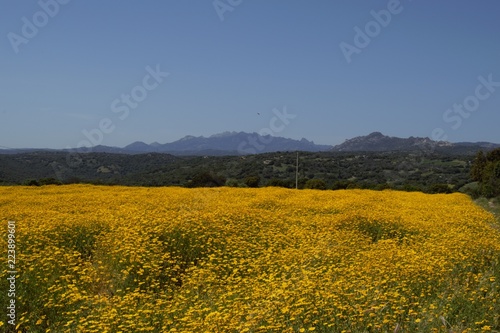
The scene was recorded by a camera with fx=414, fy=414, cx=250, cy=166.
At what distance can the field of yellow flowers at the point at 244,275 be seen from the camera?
5828 mm

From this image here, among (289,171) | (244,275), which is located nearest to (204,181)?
(289,171)

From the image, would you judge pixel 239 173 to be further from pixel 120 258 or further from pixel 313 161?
pixel 120 258

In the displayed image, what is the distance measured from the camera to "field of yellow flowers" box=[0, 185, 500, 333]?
583cm

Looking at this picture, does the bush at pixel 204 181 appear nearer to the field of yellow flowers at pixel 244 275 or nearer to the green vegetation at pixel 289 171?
the green vegetation at pixel 289 171

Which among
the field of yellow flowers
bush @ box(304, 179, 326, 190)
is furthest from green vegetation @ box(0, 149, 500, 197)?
the field of yellow flowers

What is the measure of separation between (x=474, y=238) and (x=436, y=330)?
8.16m

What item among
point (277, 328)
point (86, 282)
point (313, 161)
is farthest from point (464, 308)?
point (313, 161)

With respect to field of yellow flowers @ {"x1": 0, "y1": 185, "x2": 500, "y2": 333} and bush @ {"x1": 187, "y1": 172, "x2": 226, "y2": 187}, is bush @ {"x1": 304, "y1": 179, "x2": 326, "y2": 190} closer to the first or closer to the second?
bush @ {"x1": 187, "y1": 172, "x2": 226, "y2": 187}

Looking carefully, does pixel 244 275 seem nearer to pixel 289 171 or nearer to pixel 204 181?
pixel 204 181

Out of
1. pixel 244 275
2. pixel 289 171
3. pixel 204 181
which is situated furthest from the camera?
pixel 289 171

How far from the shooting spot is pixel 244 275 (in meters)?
8.99

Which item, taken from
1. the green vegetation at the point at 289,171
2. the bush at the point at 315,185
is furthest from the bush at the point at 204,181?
the bush at the point at 315,185

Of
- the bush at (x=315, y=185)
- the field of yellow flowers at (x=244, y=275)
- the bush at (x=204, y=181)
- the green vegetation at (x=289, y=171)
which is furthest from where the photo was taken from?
the green vegetation at (x=289, y=171)

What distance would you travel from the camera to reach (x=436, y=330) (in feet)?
17.2
